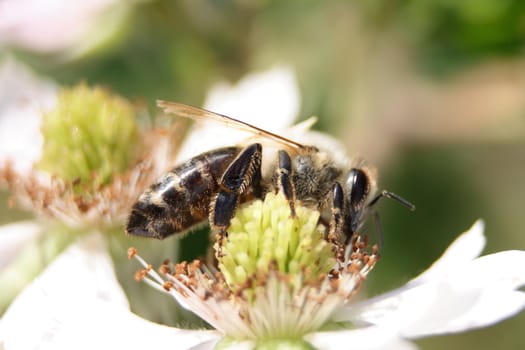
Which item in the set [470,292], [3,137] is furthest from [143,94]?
[470,292]

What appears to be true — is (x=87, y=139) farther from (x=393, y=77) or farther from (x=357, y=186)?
(x=393, y=77)

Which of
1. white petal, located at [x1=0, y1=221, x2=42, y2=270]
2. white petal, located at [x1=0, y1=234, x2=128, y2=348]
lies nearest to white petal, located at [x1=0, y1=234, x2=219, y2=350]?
white petal, located at [x1=0, y1=234, x2=128, y2=348]

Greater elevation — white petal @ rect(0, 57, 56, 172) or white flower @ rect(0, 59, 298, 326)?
white petal @ rect(0, 57, 56, 172)

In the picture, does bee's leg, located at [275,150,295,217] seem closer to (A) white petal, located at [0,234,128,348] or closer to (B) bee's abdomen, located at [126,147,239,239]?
(B) bee's abdomen, located at [126,147,239,239]

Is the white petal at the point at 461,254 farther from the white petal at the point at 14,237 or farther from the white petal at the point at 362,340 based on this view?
the white petal at the point at 14,237

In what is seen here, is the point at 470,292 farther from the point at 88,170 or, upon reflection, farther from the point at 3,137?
the point at 3,137

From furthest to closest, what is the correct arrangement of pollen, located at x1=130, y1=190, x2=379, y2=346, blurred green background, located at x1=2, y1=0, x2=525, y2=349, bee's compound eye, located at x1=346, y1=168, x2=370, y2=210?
blurred green background, located at x1=2, y1=0, x2=525, y2=349, bee's compound eye, located at x1=346, y1=168, x2=370, y2=210, pollen, located at x1=130, y1=190, x2=379, y2=346

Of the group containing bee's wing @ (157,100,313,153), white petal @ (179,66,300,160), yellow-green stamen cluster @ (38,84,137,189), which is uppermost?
white petal @ (179,66,300,160)

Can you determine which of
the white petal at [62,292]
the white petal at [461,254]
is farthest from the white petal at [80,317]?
the white petal at [461,254]
